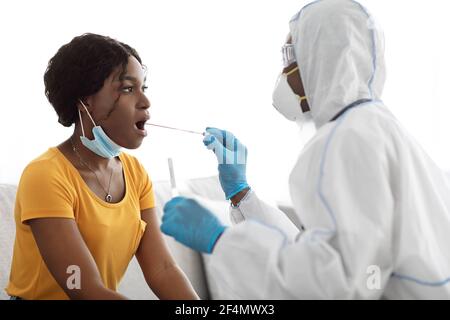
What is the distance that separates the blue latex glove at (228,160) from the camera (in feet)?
5.22

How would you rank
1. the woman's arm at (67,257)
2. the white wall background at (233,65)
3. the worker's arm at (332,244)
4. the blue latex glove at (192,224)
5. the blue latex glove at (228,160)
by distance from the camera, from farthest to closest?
the white wall background at (233,65) < the blue latex glove at (228,160) < the woman's arm at (67,257) < the blue latex glove at (192,224) < the worker's arm at (332,244)

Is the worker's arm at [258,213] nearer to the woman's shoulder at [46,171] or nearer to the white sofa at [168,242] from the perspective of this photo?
the white sofa at [168,242]

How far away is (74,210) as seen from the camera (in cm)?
137

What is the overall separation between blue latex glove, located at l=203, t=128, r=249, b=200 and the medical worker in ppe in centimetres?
45

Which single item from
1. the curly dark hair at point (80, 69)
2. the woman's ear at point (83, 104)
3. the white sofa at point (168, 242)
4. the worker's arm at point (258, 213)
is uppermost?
the curly dark hair at point (80, 69)

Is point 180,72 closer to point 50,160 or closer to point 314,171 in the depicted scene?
point 50,160

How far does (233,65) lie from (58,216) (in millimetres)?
1598

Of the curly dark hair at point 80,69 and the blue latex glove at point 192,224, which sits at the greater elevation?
the curly dark hair at point 80,69

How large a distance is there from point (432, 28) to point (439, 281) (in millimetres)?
1950

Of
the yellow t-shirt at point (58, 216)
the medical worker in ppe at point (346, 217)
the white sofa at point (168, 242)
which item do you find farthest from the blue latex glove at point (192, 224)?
the yellow t-shirt at point (58, 216)

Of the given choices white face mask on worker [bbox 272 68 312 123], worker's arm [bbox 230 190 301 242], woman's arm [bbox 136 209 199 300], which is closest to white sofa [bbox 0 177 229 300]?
worker's arm [bbox 230 190 301 242]

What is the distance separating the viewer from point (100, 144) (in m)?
1.47

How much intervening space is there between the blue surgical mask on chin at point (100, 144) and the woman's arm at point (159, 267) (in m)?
0.23
